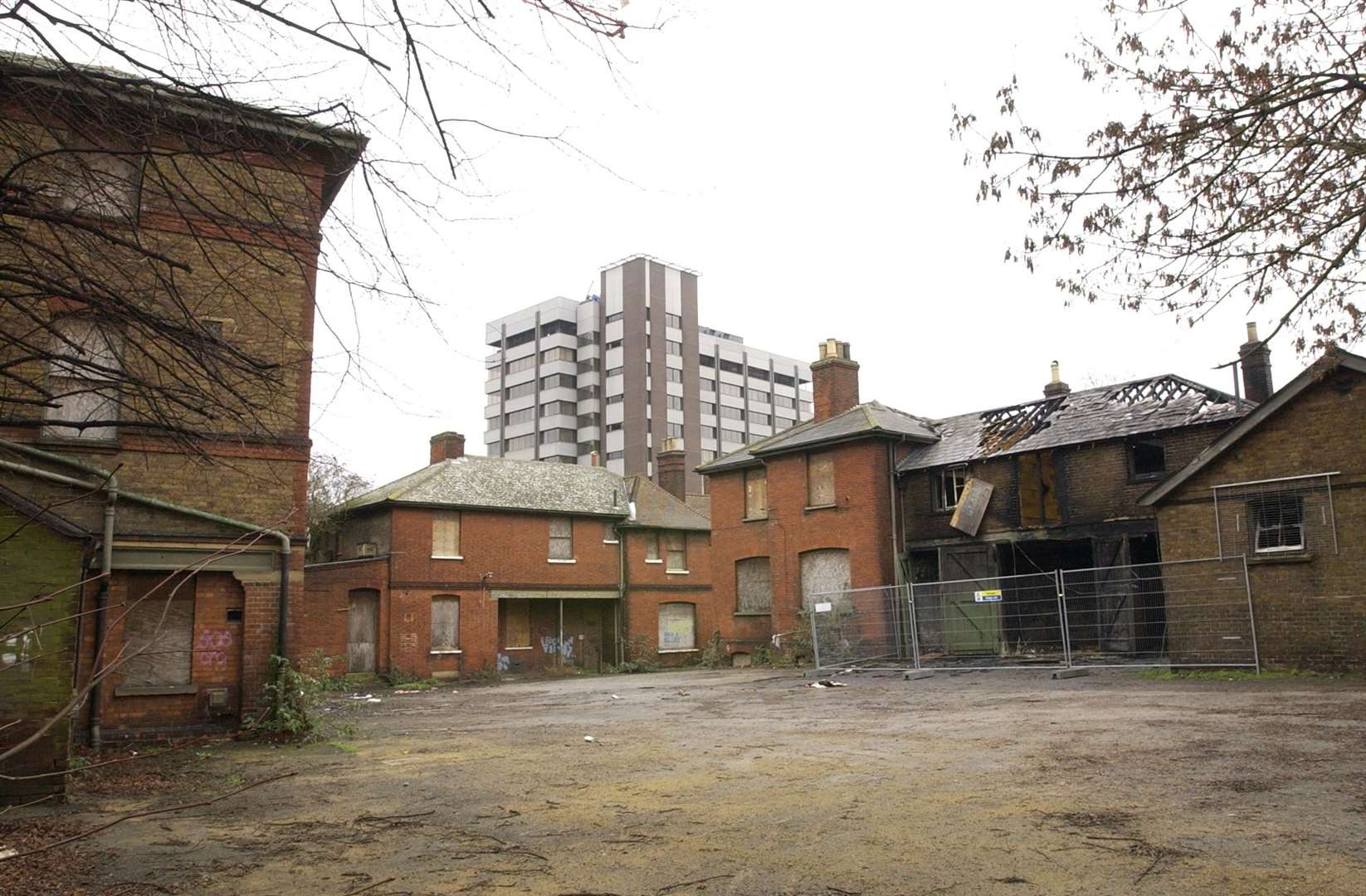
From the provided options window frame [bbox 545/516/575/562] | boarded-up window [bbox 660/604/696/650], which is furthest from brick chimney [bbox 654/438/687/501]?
window frame [bbox 545/516/575/562]

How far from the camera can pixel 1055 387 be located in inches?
1096

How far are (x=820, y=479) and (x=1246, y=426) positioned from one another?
12236 millimetres

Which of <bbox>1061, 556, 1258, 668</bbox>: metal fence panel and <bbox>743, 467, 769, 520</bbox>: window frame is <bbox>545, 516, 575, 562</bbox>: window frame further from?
<bbox>1061, 556, 1258, 668</bbox>: metal fence panel

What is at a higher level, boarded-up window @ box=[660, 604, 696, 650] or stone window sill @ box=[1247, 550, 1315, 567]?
stone window sill @ box=[1247, 550, 1315, 567]

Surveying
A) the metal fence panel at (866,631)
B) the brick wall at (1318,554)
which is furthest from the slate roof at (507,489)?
the brick wall at (1318,554)

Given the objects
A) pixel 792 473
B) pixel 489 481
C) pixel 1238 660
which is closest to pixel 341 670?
pixel 489 481

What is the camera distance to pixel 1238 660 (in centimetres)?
1684

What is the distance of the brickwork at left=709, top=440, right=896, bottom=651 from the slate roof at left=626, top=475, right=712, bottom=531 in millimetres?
4353

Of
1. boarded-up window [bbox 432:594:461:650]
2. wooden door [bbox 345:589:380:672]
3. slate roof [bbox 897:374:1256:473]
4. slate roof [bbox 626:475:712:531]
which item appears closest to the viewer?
slate roof [bbox 897:374:1256:473]

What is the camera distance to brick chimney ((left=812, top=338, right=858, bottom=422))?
29.9 metres

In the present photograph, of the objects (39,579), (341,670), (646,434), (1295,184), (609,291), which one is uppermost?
(609,291)

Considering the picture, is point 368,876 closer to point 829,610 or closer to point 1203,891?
point 1203,891

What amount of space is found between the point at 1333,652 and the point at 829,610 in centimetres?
1066

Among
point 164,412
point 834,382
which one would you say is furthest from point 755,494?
point 164,412
